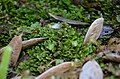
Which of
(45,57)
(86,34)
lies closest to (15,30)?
(45,57)

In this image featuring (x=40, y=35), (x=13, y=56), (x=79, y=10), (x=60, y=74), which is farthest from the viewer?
(x=79, y=10)

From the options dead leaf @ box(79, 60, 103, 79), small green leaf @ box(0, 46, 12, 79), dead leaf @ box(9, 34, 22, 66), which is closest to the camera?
small green leaf @ box(0, 46, 12, 79)

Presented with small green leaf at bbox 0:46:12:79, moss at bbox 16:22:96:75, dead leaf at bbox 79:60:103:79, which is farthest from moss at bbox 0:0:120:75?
small green leaf at bbox 0:46:12:79

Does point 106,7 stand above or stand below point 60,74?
above

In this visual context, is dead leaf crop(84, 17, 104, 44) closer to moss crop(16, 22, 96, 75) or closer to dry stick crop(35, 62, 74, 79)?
moss crop(16, 22, 96, 75)

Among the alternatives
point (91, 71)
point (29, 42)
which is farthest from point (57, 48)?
point (91, 71)

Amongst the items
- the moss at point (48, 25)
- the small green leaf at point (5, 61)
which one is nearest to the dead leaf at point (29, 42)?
the moss at point (48, 25)

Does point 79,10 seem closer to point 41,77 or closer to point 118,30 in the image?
point 118,30
